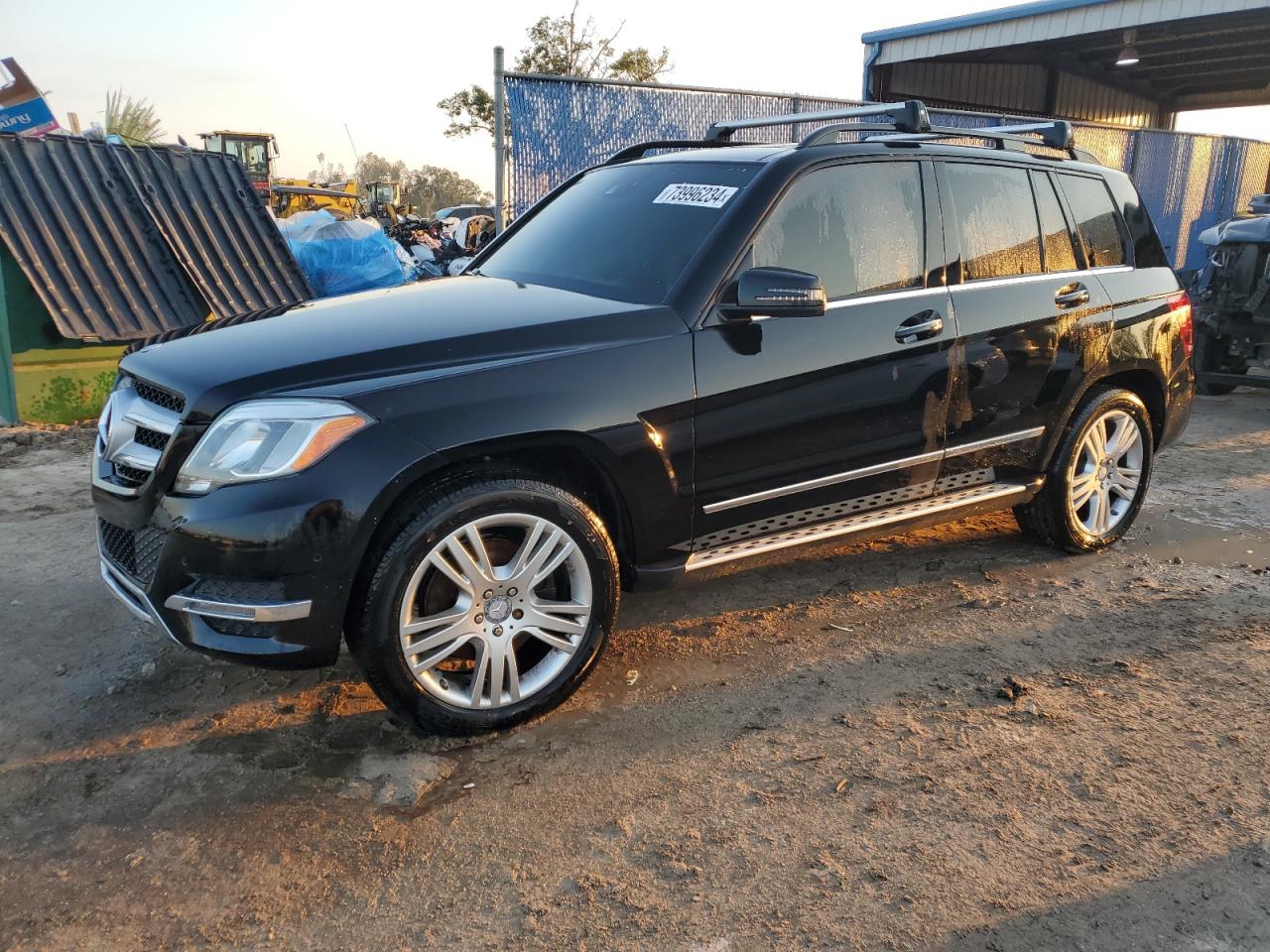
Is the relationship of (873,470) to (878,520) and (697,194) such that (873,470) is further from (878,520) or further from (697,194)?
(697,194)

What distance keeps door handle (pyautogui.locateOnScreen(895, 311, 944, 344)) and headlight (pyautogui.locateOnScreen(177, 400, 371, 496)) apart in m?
2.03

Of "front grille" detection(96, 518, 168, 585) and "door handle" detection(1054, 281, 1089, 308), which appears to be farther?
"door handle" detection(1054, 281, 1089, 308)

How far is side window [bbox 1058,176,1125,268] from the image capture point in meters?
4.46

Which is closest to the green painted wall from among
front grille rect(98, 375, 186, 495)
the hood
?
the hood

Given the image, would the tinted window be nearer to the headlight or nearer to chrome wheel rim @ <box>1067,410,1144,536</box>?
chrome wheel rim @ <box>1067,410,1144,536</box>

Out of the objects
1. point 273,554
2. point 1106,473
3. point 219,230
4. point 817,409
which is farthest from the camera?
point 219,230

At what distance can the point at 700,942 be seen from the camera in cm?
218

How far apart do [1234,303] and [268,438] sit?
8411 millimetres

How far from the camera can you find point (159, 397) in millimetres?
2930

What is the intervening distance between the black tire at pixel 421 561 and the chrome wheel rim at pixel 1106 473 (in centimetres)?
254

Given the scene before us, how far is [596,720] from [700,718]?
1.11 ft

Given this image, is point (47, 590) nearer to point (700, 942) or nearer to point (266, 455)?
point (266, 455)

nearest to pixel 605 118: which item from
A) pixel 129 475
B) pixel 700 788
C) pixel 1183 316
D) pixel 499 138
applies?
pixel 499 138

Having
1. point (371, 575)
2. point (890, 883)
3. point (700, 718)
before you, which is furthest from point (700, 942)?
point (371, 575)
